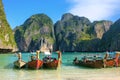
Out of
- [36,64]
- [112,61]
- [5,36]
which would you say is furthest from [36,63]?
[5,36]

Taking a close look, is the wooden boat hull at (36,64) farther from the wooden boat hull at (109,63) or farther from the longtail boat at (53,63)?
the wooden boat hull at (109,63)

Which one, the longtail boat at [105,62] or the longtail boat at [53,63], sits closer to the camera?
the longtail boat at [53,63]

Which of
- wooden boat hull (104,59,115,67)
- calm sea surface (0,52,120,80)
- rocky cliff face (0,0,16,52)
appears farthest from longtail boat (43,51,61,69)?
rocky cliff face (0,0,16,52)

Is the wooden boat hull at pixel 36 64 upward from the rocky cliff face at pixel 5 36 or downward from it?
downward

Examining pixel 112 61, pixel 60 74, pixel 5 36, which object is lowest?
pixel 60 74

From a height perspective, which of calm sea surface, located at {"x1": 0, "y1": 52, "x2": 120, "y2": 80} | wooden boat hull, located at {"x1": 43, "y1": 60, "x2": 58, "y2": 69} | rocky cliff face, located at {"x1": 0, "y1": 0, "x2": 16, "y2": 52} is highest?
rocky cliff face, located at {"x1": 0, "y1": 0, "x2": 16, "y2": 52}

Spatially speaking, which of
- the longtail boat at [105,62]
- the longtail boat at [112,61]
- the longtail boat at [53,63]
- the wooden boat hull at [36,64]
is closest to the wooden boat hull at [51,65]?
the longtail boat at [53,63]

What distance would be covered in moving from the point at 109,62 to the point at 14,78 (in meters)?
17.7

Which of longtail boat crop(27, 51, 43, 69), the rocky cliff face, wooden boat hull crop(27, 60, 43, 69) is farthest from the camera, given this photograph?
the rocky cliff face

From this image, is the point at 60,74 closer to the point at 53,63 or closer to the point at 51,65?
the point at 53,63

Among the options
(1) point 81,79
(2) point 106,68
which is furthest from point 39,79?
(2) point 106,68

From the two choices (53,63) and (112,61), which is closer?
(53,63)

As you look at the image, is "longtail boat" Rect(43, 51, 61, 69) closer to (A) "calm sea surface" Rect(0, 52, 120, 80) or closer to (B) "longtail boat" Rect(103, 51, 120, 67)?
(A) "calm sea surface" Rect(0, 52, 120, 80)

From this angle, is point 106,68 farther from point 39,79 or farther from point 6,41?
point 6,41
